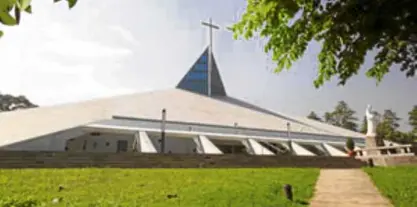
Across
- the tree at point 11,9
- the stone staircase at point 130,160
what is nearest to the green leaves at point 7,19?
the tree at point 11,9

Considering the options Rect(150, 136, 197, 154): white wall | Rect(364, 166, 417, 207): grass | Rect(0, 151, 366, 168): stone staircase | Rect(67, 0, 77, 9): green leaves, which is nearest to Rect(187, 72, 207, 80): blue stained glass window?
Rect(150, 136, 197, 154): white wall

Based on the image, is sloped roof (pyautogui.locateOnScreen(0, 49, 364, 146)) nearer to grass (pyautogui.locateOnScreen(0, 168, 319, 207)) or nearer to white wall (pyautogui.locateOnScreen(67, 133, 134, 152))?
white wall (pyautogui.locateOnScreen(67, 133, 134, 152))

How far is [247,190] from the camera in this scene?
7.78 m

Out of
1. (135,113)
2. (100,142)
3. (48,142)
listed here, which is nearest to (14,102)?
(135,113)

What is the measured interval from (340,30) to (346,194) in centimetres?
A: 699

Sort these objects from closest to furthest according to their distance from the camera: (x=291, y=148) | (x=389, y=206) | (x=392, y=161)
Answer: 1. (x=389, y=206)
2. (x=392, y=161)
3. (x=291, y=148)

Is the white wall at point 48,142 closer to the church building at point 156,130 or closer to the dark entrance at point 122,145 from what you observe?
the church building at point 156,130

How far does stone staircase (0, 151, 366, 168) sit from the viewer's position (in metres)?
12.5

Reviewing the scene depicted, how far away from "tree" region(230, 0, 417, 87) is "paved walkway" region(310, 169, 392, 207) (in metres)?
4.88

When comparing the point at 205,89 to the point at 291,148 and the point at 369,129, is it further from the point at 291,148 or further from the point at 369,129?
the point at 369,129

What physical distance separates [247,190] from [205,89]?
39.8m

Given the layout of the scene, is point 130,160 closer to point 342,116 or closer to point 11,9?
point 11,9

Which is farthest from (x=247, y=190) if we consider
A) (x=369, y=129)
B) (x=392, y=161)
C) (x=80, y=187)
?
(x=369, y=129)

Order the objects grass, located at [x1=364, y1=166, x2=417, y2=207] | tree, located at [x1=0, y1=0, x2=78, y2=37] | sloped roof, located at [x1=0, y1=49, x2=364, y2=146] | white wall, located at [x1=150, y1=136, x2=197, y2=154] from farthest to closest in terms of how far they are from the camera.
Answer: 1. white wall, located at [x1=150, y1=136, x2=197, y2=154]
2. sloped roof, located at [x1=0, y1=49, x2=364, y2=146]
3. grass, located at [x1=364, y1=166, x2=417, y2=207]
4. tree, located at [x1=0, y1=0, x2=78, y2=37]
